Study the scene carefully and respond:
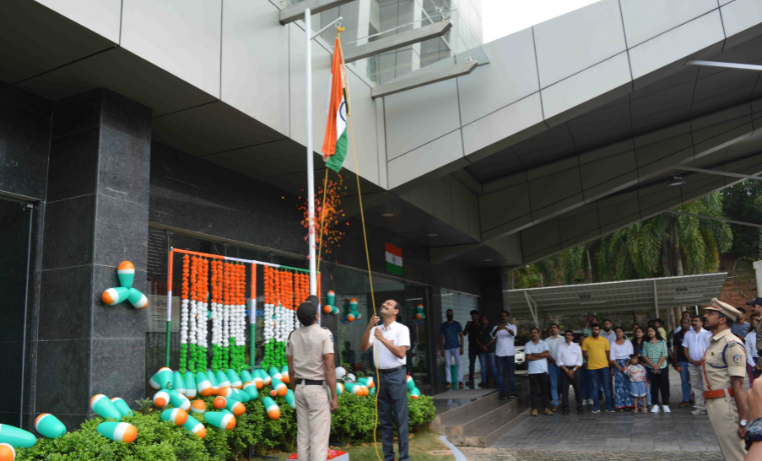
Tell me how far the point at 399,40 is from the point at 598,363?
7.18 metres

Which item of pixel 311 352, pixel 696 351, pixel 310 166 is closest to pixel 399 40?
Answer: pixel 310 166

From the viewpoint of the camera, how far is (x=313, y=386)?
17.2ft

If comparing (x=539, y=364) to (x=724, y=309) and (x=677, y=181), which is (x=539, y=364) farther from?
(x=677, y=181)

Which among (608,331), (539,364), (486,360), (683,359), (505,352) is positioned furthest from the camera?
(486,360)

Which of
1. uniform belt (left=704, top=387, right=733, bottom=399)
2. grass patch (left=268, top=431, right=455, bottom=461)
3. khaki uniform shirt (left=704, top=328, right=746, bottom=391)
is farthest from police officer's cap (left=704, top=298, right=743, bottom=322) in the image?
grass patch (left=268, top=431, right=455, bottom=461)

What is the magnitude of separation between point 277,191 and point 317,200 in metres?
0.87

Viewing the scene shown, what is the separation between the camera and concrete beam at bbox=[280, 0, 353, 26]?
680 cm

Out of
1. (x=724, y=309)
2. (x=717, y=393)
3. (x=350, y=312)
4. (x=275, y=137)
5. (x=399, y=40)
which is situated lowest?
(x=717, y=393)

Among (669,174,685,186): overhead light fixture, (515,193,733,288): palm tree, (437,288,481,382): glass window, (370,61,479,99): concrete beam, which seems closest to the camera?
(370,61,479,99): concrete beam

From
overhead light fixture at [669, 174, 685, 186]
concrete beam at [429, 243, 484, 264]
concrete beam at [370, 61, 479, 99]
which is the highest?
concrete beam at [370, 61, 479, 99]

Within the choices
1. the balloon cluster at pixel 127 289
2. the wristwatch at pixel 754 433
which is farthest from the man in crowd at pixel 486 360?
the wristwatch at pixel 754 433

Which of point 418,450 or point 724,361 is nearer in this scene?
point 724,361

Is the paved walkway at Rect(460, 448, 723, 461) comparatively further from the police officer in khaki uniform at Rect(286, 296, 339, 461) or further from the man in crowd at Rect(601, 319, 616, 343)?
the man in crowd at Rect(601, 319, 616, 343)

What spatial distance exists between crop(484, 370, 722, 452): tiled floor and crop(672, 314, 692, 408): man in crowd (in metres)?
0.43
